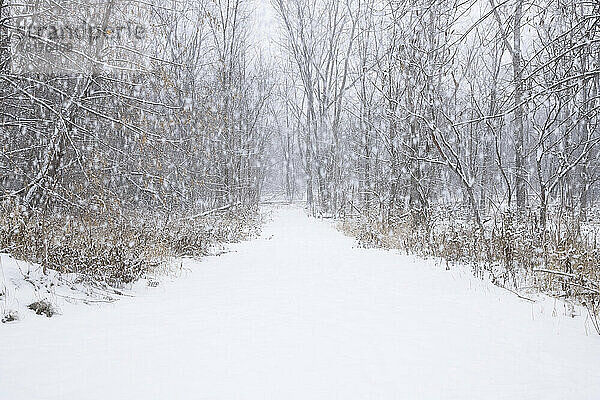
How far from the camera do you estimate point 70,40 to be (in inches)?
249

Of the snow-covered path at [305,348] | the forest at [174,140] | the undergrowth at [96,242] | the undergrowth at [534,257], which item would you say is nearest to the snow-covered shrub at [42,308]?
the snow-covered path at [305,348]

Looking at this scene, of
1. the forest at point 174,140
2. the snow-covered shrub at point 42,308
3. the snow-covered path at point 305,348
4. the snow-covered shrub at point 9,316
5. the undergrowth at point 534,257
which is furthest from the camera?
the forest at point 174,140

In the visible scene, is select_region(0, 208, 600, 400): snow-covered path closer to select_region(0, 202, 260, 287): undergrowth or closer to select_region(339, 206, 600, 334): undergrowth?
select_region(339, 206, 600, 334): undergrowth

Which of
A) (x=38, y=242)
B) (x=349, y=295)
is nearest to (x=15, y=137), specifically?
(x=38, y=242)

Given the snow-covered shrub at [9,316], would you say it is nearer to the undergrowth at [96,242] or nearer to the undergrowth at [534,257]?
the undergrowth at [96,242]

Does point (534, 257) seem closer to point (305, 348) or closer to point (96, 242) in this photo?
point (305, 348)

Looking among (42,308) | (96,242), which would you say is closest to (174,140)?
(96,242)

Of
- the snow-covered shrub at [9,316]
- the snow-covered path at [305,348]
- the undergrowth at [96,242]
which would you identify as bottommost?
the snow-covered path at [305,348]

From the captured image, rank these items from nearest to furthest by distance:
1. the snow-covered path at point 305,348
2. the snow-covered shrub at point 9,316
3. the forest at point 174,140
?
the snow-covered path at point 305,348 → the snow-covered shrub at point 9,316 → the forest at point 174,140

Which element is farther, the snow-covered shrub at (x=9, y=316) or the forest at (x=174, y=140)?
the forest at (x=174, y=140)

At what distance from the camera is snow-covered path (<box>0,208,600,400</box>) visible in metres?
2.46

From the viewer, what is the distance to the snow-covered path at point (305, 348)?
2.46 meters

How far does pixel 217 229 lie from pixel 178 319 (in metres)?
Result: 8.02

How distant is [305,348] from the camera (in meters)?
3.17
